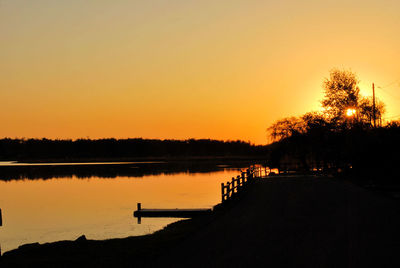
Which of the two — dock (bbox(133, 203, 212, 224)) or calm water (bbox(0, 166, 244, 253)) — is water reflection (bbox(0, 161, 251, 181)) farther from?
dock (bbox(133, 203, 212, 224))

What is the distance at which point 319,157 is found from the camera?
227ft

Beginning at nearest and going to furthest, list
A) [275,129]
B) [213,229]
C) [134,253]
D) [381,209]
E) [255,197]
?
[134,253]
[213,229]
[381,209]
[255,197]
[275,129]

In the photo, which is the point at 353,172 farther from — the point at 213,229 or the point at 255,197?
the point at 213,229

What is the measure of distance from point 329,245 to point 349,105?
53798mm

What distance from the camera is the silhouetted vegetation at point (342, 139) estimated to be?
40875 mm

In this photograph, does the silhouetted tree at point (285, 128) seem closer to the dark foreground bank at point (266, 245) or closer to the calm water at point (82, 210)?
the calm water at point (82, 210)

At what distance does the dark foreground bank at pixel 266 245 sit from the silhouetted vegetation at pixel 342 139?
18558 mm

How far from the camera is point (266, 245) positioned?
44.0 ft

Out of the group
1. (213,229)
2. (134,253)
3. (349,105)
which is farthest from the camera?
(349,105)

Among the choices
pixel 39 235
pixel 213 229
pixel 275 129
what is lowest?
pixel 39 235

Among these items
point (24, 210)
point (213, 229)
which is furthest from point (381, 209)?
point (24, 210)

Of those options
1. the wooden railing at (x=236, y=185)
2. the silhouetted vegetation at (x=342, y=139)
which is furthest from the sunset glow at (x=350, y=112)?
the wooden railing at (x=236, y=185)

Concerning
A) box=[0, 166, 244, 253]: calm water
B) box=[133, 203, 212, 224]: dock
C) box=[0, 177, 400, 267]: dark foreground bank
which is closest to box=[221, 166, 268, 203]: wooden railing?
box=[133, 203, 212, 224]: dock

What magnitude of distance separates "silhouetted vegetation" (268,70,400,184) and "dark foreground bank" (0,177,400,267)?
18.6 meters
